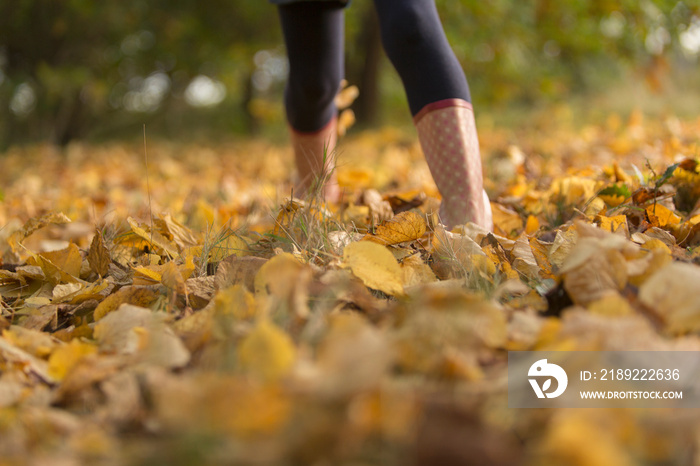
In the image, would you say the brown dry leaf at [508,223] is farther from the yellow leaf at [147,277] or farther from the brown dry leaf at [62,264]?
the brown dry leaf at [62,264]

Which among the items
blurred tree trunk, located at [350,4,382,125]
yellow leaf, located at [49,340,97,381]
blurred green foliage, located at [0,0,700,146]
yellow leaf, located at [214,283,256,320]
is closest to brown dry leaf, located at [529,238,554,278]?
yellow leaf, located at [214,283,256,320]

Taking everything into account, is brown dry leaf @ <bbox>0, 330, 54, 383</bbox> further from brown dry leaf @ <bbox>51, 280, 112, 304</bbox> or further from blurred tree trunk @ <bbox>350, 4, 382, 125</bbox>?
blurred tree trunk @ <bbox>350, 4, 382, 125</bbox>

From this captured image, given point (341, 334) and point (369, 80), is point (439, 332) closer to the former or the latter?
point (341, 334)

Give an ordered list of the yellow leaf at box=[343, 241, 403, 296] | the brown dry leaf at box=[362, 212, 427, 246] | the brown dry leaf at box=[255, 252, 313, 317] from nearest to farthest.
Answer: the brown dry leaf at box=[255, 252, 313, 317] < the yellow leaf at box=[343, 241, 403, 296] < the brown dry leaf at box=[362, 212, 427, 246]

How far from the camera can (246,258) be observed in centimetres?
98

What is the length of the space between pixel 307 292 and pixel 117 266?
1.98ft

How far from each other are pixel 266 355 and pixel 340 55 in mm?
1483

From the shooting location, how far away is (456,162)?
131 centimetres

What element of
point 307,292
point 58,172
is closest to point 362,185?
point 307,292

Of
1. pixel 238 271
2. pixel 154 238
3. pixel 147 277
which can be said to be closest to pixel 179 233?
pixel 154 238

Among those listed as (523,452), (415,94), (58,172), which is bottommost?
(58,172)

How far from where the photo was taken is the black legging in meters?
1.35

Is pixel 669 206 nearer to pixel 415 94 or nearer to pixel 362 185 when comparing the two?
pixel 415 94

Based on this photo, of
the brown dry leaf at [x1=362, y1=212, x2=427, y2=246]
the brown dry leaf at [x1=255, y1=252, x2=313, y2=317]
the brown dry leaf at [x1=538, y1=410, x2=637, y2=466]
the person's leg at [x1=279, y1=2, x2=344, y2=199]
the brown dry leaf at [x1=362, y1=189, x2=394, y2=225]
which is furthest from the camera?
→ the person's leg at [x1=279, y1=2, x2=344, y2=199]
